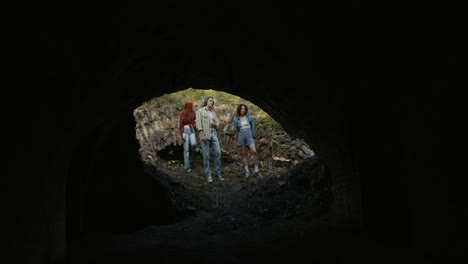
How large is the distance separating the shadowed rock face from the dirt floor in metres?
0.41

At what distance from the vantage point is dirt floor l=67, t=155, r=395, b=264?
347cm

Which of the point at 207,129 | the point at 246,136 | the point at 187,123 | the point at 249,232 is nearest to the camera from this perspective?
the point at 249,232

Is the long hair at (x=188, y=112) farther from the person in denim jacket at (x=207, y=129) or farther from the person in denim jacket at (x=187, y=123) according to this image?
the person in denim jacket at (x=207, y=129)

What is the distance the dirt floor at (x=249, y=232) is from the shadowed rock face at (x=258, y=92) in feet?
1.35

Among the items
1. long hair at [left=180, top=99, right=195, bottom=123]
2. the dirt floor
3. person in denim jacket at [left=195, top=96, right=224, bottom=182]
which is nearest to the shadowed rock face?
the dirt floor

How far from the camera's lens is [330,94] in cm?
367

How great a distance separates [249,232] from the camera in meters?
5.05

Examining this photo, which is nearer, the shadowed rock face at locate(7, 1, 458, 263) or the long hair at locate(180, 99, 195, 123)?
the shadowed rock face at locate(7, 1, 458, 263)

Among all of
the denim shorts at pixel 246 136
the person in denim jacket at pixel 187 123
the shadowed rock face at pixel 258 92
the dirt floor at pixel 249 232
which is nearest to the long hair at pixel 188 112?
the person in denim jacket at pixel 187 123

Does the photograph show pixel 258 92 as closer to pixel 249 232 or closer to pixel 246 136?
pixel 249 232

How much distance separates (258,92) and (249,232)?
2050 mm

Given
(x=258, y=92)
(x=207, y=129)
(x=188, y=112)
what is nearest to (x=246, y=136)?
(x=207, y=129)

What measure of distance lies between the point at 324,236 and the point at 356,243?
0.60m

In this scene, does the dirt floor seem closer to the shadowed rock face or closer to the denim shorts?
the shadowed rock face
